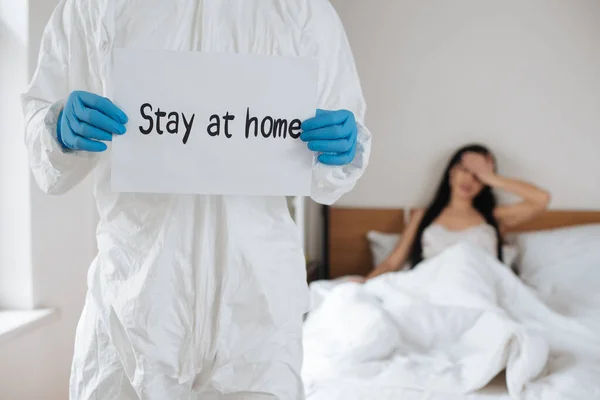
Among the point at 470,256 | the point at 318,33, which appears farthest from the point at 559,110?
the point at 318,33

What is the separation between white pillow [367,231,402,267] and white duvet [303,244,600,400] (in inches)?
24.3

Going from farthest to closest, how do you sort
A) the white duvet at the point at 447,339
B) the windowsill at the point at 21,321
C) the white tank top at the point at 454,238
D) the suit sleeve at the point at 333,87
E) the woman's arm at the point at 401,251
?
1. the woman's arm at the point at 401,251
2. the white tank top at the point at 454,238
3. the white duvet at the point at 447,339
4. the windowsill at the point at 21,321
5. the suit sleeve at the point at 333,87

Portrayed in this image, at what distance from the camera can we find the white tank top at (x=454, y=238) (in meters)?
2.28

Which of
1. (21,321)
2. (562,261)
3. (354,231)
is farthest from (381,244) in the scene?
(21,321)

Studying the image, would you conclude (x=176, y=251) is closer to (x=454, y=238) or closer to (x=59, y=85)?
(x=59, y=85)

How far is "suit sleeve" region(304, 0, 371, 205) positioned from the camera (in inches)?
34.5

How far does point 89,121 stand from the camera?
0.76 metres

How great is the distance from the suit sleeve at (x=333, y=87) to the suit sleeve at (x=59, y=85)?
0.34 m

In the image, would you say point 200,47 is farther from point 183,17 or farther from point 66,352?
point 66,352

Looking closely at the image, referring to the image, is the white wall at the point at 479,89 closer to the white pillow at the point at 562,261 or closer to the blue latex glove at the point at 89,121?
the white pillow at the point at 562,261

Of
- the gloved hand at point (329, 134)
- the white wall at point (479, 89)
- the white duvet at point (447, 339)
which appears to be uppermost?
the white wall at point (479, 89)

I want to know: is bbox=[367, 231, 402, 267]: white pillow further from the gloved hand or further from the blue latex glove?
the blue latex glove

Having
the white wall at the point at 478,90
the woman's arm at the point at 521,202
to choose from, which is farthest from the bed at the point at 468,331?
the white wall at the point at 478,90

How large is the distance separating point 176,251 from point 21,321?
2.22ft
